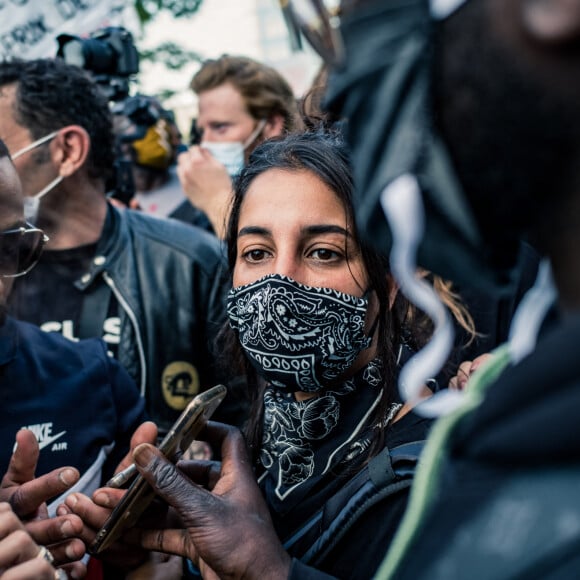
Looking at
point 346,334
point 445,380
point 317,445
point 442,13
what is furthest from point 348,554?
point 442,13

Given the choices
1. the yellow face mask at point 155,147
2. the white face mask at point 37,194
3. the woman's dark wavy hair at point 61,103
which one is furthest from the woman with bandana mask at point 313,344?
the yellow face mask at point 155,147

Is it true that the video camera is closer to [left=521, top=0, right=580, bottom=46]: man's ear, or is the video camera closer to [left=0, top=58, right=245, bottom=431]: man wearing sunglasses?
[left=0, top=58, right=245, bottom=431]: man wearing sunglasses

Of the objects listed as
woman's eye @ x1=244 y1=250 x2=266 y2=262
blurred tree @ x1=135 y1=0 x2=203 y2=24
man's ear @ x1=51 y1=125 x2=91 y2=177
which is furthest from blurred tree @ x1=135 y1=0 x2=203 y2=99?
woman's eye @ x1=244 y1=250 x2=266 y2=262

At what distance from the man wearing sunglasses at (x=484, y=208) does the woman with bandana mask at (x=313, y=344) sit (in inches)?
32.5

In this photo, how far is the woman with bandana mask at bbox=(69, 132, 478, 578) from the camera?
6.52 ft

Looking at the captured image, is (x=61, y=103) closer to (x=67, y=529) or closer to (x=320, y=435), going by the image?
(x=320, y=435)

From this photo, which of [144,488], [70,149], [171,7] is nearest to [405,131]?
[144,488]

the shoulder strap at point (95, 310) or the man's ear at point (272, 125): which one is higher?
the man's ear at point (272, 125)

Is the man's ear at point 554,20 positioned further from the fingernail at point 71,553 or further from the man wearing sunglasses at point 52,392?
the man wearing sunglasses at point 52,392

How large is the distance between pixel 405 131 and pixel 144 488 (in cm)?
111

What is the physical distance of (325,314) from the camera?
2.03 meters

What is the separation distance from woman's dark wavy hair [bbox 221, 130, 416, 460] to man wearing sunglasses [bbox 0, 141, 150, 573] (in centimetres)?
42

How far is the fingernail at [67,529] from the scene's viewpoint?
5.83 feet

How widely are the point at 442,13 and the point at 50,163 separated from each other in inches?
117
